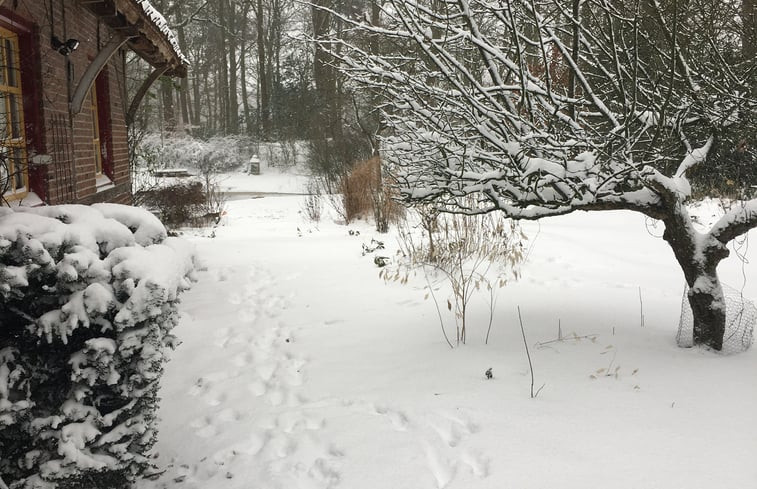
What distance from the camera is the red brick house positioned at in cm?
484

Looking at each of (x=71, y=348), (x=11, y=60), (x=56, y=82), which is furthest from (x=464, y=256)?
(x=71, y=348)

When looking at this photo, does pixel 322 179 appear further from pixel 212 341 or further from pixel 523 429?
pixel 523 429

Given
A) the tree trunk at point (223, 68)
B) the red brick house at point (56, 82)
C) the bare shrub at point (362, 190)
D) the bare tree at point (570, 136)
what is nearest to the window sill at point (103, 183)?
the red brick house at point (56, 82)

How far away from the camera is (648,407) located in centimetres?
310

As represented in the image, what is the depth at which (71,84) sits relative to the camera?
607 centimetres

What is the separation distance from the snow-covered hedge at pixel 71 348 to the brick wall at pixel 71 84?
3.29 m

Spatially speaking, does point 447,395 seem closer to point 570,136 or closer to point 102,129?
point 570,136

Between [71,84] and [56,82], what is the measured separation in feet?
1.40

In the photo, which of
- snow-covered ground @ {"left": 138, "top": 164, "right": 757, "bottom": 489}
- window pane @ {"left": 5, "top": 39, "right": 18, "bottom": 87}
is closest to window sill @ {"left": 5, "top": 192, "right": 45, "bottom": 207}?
window pane @ {"left": 5, "top": 39, "right": 18, "bottom": 87}

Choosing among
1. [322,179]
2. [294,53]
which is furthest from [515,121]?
[294,53]

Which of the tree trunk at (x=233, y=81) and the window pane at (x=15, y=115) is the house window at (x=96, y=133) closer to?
the window pane at (x=15, y=115)

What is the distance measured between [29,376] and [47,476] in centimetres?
37

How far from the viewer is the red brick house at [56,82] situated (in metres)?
4.84

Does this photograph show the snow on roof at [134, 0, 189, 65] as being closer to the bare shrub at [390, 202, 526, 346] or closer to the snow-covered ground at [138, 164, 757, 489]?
the snow-covered ground at [138, 164, 757, 489]
